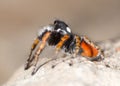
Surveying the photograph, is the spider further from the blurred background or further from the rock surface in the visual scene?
the blurred background

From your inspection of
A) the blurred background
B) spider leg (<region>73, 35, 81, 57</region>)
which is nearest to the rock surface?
spider leg (<region>73, 35, 81, 57</region>)

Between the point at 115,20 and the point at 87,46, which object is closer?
the point at 87,46

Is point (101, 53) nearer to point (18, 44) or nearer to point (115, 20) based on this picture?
point (18, 44)

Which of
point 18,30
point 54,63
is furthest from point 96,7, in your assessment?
point 54,63

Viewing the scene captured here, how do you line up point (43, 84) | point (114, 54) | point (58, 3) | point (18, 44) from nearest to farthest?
point (43, 84)
point (114, 54)
point (18, 44)
point (58, 3)

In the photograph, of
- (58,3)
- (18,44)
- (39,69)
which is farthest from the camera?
(58,3)

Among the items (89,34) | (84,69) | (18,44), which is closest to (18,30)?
(18,44)

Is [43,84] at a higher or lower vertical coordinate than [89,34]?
higher

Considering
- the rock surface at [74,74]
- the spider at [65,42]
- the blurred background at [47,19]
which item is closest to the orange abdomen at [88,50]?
the spider at [65,42]
